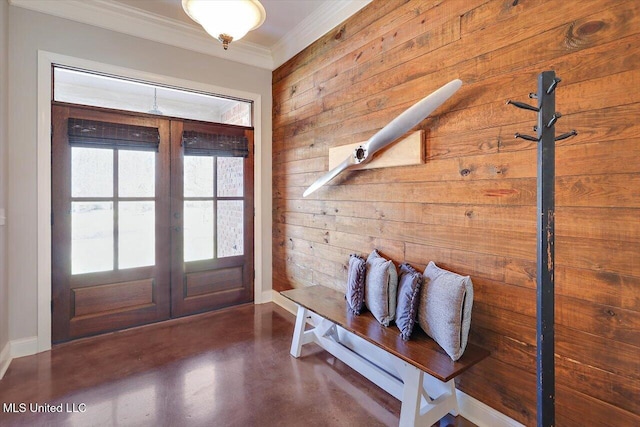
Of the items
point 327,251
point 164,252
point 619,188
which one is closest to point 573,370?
point 619,188

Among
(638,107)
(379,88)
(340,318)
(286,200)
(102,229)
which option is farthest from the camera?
(286,200)

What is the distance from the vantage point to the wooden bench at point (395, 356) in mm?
1573

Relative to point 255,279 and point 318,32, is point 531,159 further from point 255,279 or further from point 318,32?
point 255,279

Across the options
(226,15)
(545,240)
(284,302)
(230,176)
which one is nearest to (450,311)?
(545,240)

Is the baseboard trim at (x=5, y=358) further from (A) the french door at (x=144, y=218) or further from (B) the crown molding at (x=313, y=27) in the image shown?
(B) the crown molding at (x=313, y=27)

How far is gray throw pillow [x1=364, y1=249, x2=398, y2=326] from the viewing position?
195cm

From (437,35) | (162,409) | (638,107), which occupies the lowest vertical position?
(162,409)

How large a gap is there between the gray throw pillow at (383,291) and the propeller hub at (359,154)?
750mm

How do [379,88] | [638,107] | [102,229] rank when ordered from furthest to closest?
1. [102,229]
2. [379,88]
3. [638,107]

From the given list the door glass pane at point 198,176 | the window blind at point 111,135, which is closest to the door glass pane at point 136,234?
the door glass pane at point 198,176

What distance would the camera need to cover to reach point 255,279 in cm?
364

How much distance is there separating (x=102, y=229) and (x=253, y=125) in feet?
6.02

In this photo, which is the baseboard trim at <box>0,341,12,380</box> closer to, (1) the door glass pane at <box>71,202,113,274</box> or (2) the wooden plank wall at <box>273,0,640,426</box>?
(1) the door glass pane at <box>71,202,113,274</box>

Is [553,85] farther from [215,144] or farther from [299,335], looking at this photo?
[215,144]
